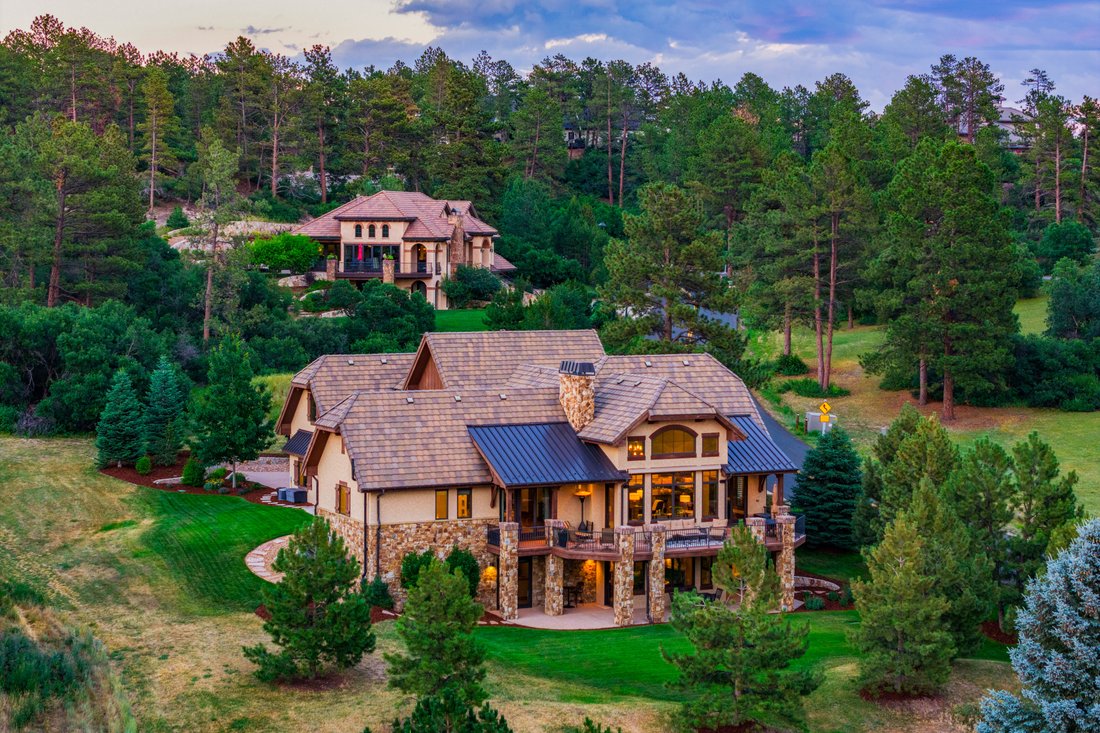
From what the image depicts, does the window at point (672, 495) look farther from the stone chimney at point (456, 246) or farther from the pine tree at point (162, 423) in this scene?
the stone chimney at point (456, 246)

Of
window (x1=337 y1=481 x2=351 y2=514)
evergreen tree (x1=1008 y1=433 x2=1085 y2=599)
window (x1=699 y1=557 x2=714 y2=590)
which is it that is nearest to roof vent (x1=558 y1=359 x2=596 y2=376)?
window (x1=699 y1=557 x2=714 y2=590)

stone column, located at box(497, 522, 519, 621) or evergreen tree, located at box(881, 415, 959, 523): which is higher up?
evergreen tree, located at box(881, 415, 959, 523)

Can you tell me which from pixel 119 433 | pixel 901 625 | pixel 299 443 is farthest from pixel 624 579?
pixel 119 433

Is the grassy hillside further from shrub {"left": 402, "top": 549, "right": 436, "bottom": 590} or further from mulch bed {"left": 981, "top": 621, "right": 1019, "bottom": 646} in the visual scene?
shrub {"left": 402, "top": 549, "right": 436, "bottom": 590}

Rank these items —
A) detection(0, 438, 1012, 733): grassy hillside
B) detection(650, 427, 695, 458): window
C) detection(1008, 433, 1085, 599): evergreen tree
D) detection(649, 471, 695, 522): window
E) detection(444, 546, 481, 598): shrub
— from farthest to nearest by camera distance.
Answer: detection(649, 471, 695, 522): window < detection(650, 427, 695, 458): window < detection(444, 546, 481, 598): shrub < detection(1008, 433, 1085, 599): evergreen tree < detection(0, 438, 1012, 733): grassy hillside

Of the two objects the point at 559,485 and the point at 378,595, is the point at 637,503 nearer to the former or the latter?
the point at 559,485

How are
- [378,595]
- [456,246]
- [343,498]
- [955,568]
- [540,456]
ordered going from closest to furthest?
[955,568], [378,595], [540,456], [343,498], [456,246]
